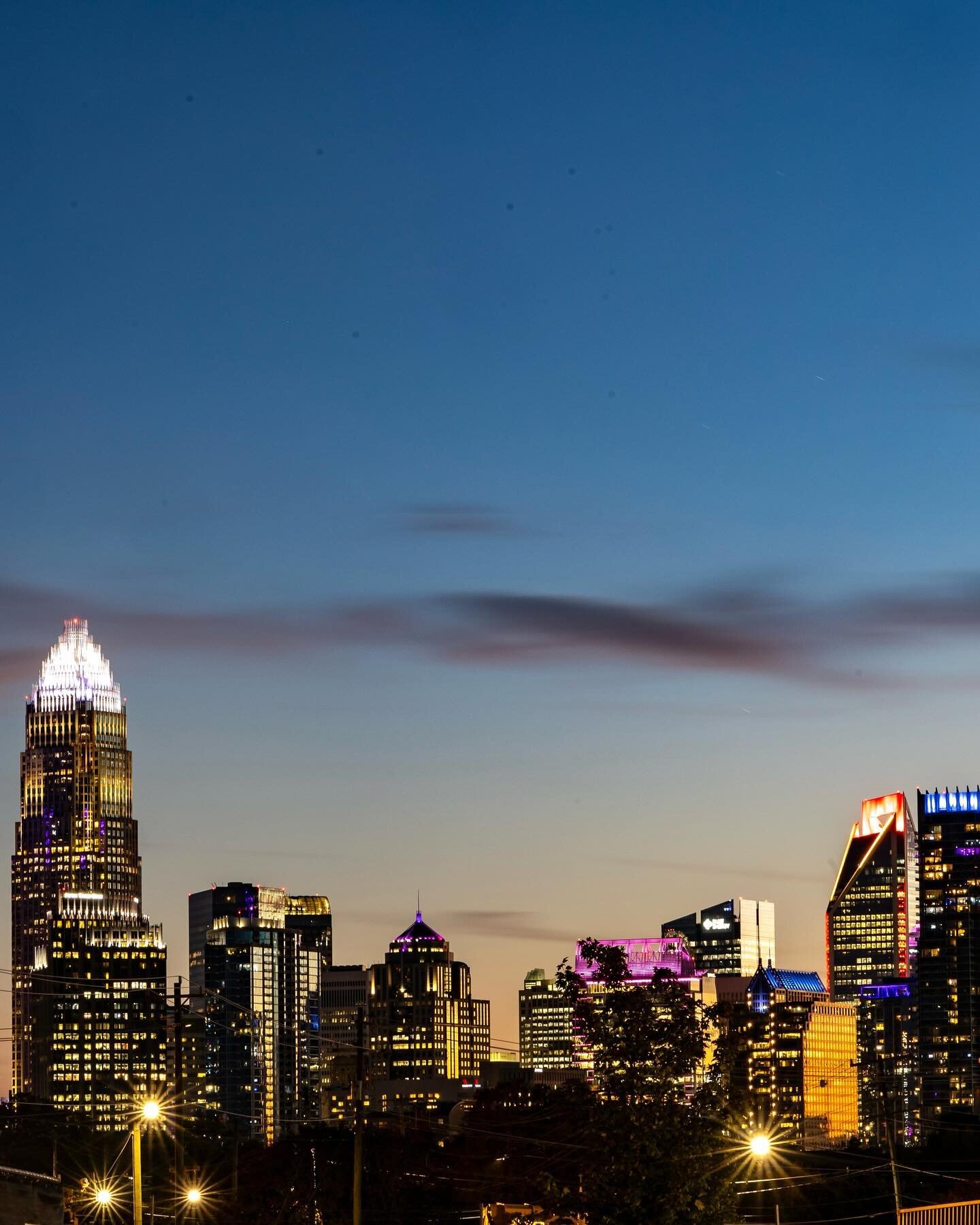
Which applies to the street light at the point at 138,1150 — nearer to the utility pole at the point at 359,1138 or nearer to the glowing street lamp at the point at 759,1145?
the utility pole at the point at 359,1138

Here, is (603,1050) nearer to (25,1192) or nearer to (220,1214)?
(25,1192)

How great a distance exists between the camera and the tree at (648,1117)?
44.9 m

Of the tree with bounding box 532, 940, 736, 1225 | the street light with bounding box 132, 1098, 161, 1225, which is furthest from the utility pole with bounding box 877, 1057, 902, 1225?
the street light with bounding box 132, 1098, 161, 1225

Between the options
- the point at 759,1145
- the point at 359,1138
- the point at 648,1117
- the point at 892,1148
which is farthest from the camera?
the point at 359,1138

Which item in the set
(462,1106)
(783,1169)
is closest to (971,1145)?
(783,1169)

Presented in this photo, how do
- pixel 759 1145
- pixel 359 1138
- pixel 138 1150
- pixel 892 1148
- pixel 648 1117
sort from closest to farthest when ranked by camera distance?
1. pixel 648 1117
2. pixel 759 1145
3. pixel 892 1148
4. pixel 359 1138
5. pixel 138 1150

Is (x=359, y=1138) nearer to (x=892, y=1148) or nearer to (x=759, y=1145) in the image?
(x=759, y=1145)

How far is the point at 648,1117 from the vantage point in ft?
147

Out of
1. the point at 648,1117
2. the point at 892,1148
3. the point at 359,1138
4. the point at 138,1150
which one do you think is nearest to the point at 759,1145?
the point at 892,1148

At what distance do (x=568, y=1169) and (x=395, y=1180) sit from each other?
4617 centimetres

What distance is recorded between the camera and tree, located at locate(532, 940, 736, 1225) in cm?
4491

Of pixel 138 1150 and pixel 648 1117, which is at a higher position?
pixel 648 1117

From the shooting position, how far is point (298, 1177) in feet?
333

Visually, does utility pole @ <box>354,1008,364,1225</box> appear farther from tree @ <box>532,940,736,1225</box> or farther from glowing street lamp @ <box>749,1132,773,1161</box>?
tree @ <box>532,940,736,1225</box>
